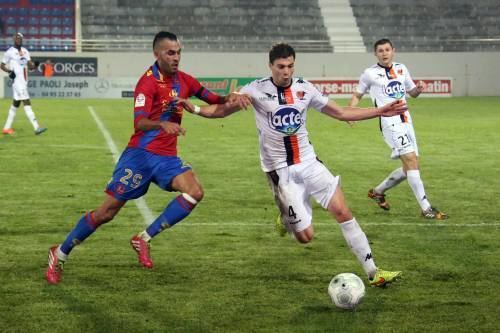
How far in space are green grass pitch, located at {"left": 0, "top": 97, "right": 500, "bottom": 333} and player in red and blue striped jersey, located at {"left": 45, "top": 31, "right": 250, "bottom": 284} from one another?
0.30m

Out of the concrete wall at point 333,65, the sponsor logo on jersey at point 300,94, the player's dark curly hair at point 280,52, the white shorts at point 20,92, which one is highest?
the player's dark curly hair at point 280,52

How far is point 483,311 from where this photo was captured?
6363 millimetres

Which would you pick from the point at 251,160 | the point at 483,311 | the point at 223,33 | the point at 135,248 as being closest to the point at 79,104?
the point at 223,33

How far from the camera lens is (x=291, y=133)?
24.6ft

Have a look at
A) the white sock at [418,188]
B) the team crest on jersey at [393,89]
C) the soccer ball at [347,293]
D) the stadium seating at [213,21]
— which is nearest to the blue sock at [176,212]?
the soccer ball at [347,293]

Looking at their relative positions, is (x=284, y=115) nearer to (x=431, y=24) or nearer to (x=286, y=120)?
(x=286, y=120)

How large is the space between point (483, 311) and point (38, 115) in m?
22.4

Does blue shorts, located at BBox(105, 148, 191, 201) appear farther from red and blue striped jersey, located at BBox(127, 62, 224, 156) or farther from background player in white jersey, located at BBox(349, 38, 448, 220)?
background player in white jersey, located at BBox(349, 38, 448, 220)

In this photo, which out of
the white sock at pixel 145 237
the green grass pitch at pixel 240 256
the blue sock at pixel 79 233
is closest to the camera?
the green grass pitch at pixel 240 256

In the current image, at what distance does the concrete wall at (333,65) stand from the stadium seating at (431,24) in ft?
4.45

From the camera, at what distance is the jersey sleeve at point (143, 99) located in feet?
24.5

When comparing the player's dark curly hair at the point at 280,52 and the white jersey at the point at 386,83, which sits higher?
the player's dark curly hair at the point at 280,52

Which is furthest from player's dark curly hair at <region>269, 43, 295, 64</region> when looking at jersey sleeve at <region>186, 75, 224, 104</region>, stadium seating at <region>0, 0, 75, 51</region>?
stadium seating at <region>0, 0, 75, 51</region>

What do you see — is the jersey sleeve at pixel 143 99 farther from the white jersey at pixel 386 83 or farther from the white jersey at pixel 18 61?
the white jersey at pixel 18 61
